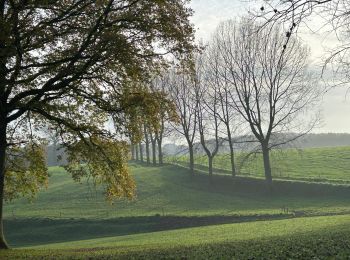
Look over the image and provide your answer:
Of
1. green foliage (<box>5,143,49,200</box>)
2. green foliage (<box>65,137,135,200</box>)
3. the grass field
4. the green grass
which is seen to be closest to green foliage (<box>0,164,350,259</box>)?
the grass field

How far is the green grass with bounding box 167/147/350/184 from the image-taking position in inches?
2260

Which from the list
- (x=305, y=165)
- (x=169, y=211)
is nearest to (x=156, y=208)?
(x=169, y=211)

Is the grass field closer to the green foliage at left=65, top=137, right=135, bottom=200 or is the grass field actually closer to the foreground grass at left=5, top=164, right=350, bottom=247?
the foreground grass at left=5, top=164, right=350, bottom=247

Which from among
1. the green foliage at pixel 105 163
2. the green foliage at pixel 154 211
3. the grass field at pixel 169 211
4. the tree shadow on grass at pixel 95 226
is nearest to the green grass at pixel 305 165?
the grass field at pixel 169 211

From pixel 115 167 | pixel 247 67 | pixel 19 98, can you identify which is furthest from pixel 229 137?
pixel 19 98

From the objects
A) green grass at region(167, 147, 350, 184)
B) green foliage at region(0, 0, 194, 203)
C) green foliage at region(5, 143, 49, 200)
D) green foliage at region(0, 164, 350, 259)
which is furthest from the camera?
green grass at region(167, 147, 350, 184)

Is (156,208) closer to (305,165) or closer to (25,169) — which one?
(25,169)

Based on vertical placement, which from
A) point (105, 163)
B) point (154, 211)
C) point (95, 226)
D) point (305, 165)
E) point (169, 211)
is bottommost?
point (95, 226)

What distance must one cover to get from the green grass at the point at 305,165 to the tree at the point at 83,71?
3047 centimetres

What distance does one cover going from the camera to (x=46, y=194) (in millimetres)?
61125

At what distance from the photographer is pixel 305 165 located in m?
67.8

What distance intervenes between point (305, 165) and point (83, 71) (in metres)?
54.9

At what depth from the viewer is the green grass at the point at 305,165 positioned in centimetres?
5741

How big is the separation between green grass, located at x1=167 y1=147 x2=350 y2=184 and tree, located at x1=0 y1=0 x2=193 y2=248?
30.5 m
